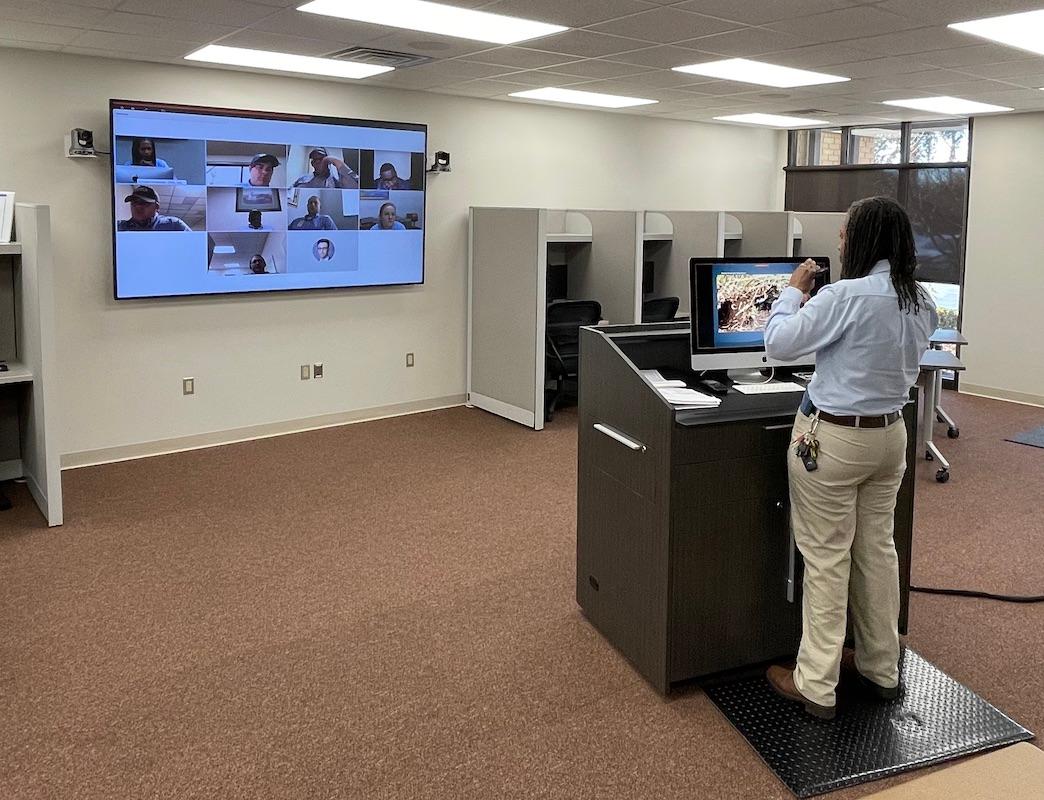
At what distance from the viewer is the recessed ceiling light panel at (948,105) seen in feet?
19.8

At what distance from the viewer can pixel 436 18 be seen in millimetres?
3811

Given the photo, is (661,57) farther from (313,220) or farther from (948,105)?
(948,105)

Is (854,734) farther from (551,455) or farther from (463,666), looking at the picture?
(551,455)

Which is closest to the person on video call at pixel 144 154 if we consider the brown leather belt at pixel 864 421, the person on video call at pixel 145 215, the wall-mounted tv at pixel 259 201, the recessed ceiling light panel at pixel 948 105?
the wall-mounted tv at pixel 259 201

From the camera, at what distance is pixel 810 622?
8.05 ft

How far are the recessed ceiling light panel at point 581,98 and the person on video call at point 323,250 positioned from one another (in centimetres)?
156

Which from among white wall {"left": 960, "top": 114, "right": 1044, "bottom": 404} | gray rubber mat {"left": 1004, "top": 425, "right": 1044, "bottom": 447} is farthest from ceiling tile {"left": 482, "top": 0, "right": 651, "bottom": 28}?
white wall {"left": 960, "top": 114, "right": 1044, "bottom": 404}

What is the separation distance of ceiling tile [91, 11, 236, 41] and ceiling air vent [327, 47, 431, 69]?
659mm

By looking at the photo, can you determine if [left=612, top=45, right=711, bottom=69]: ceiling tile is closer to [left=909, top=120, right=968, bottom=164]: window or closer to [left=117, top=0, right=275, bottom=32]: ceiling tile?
[left=117, top=0, right=275, bottom=32]: ceiling tile

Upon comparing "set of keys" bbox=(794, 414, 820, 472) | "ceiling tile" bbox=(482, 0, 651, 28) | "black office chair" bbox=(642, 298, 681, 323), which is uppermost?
"ceiling tile" bbox=(482, 0, 651, 28)

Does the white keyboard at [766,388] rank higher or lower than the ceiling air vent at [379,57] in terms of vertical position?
lower

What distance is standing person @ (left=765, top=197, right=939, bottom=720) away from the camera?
2293mm

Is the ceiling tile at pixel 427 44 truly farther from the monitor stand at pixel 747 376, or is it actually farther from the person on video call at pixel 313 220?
the monitor stand at pixel 747 376

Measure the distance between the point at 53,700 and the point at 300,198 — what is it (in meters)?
3.44
